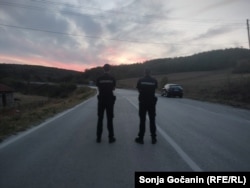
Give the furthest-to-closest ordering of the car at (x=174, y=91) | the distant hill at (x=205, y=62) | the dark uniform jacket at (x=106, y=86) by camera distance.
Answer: the distant hill at (x=205, y=62) → the car at (x=174, y=91) → the dark uniform jacket at (x=106, y=86)

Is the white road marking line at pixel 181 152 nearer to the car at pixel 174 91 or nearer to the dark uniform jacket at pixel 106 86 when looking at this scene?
the dark uniform jacket at pixel 106 86

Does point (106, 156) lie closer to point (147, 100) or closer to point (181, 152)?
point (181, 152)

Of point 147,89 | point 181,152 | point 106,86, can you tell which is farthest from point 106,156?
point 147,89

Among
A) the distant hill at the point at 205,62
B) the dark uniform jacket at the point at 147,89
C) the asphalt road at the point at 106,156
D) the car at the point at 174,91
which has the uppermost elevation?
the distant hill at the point at 205,62

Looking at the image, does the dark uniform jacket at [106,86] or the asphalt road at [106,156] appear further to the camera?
the dark uniform jacket at [106,86]

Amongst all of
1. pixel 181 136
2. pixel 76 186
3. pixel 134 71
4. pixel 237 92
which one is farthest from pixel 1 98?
pixel 134 71

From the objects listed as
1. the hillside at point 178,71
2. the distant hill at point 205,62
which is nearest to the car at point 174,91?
the hillside at point 178,71

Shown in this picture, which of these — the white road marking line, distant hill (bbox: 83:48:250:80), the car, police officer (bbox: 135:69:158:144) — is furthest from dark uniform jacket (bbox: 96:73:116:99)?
distant hill (bbox: 83:48:250:80)

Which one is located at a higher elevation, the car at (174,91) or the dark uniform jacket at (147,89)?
the dark uniform jacket at (147,89)

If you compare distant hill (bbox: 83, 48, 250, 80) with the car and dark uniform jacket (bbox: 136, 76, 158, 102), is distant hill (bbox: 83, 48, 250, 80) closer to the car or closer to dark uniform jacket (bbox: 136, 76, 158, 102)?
the car

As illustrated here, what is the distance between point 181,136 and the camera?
37.4ft

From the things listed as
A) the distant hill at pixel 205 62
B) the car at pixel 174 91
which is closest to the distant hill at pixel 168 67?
the distant hill at pixel 205 62

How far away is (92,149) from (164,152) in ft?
5.35

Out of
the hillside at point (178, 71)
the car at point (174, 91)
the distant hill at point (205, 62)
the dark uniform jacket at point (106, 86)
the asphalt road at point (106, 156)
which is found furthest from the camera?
the distant hill at point (205, 62)
